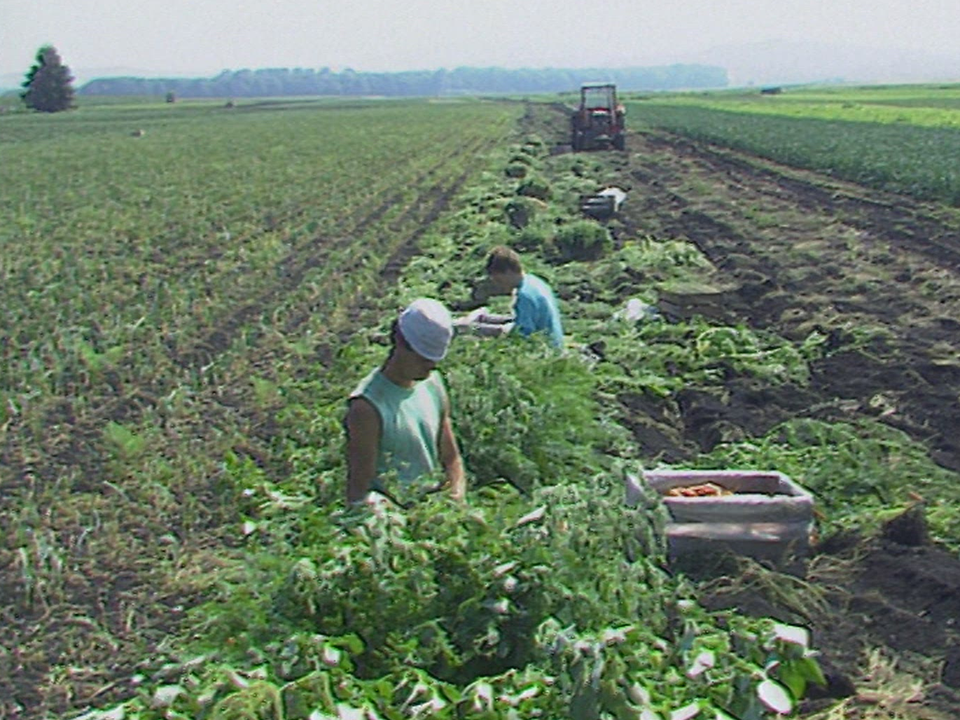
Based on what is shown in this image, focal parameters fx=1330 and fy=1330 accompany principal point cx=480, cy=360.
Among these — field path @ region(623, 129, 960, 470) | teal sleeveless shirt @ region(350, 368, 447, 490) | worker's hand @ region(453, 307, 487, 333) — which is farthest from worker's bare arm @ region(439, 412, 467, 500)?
worker's hand @ region(453, 307, 487, 333)

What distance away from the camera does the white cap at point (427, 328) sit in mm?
4570

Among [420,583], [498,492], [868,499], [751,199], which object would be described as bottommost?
[751,199]

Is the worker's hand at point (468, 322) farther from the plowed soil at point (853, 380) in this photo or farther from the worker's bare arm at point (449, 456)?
the worker's bare arm at point (449, 456)

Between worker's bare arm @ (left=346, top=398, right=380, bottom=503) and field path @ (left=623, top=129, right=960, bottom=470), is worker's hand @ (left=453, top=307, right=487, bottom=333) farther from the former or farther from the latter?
worker's bare arm @ (left=346, top=398, right=380, bottom=503)

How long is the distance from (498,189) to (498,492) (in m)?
20.4

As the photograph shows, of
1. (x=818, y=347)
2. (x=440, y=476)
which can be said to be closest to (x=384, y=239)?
(x=818, y=347)

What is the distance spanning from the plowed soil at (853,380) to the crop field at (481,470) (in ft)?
0.10

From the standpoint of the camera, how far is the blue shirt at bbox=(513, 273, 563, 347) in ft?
26.6

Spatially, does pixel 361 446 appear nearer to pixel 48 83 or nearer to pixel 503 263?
pixel 503 263

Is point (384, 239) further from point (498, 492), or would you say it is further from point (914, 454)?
point (498, 492)

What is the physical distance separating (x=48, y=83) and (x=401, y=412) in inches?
3864

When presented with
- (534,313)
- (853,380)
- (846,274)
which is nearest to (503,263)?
(534,313)

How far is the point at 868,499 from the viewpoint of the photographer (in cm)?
690

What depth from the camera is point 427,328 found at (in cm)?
458
